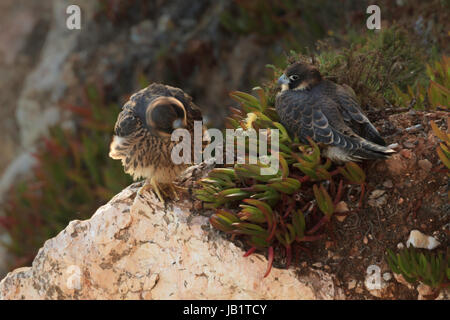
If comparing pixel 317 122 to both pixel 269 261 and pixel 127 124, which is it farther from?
pixel 127 124

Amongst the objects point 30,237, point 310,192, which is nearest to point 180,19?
point 30,237

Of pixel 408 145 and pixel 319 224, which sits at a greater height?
pixel 408 145

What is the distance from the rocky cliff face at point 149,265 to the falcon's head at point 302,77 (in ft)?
3.35

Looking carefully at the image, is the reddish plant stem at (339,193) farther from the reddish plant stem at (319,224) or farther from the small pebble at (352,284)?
the small pebble at (352,284)

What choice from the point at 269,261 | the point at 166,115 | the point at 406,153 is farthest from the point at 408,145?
the point at 166,115

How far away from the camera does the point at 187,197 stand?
11.0 feet

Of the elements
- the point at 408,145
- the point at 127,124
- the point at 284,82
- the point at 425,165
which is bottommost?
the point at 425,165

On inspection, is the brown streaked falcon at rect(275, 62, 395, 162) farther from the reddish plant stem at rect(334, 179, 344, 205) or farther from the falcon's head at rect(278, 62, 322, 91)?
the reddish plant stem at rect(334, 179, 344, 205)

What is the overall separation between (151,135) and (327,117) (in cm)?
108

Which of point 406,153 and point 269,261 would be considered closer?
point 269,261

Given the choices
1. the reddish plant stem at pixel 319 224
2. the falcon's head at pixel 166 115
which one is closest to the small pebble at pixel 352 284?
the reddish plant stem at pixel 319 224

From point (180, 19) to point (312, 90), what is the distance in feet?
16.6

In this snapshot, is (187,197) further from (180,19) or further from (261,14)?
(180,19)

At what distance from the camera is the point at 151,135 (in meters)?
3.19
